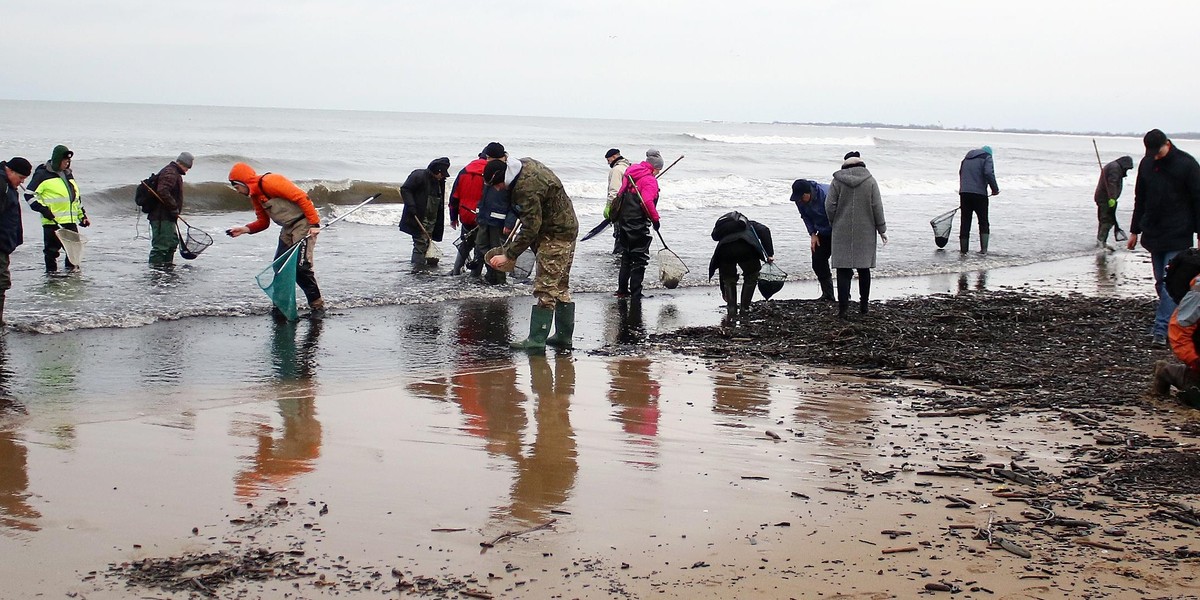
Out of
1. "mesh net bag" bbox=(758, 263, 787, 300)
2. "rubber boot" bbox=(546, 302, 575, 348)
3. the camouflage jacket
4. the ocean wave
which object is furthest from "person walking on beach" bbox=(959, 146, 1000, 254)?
the ocean wave

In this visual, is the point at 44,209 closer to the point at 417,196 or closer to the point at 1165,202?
the point at 417,196

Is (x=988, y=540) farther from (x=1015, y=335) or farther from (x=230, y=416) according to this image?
(x=1015, y=335)

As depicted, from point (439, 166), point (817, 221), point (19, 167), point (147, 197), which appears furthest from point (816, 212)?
point (147, 197)

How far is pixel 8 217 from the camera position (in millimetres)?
8734

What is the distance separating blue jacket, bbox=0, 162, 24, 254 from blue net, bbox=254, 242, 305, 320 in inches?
79.8

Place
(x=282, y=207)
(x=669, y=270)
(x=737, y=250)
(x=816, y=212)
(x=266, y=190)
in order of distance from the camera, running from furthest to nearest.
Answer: (x=669, y=270)
(x=816, y=212)
(x=282, y=207)
(x=266, y=190)
(x=737, y=250)

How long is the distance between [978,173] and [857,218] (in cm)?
706

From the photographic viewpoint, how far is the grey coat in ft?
30.7

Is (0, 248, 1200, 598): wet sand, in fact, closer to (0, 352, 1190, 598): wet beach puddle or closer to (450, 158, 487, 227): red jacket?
(0, 352, 1190, 598): wet beach puddle

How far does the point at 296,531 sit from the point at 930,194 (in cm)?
3160

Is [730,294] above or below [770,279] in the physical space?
below

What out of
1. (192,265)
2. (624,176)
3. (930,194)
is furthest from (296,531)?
(930,194)

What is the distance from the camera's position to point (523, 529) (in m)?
4.21

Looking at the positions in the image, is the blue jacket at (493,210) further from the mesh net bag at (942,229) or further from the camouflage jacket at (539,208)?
the mesh net bag at (942,229)
